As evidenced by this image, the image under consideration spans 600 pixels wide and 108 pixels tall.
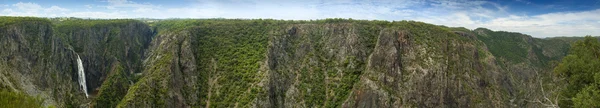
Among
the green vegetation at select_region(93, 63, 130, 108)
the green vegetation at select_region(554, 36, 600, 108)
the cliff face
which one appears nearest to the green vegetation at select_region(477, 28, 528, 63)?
the cliff face

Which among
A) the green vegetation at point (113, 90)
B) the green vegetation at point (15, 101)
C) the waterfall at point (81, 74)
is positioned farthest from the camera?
the waterfall at point (81, 74)

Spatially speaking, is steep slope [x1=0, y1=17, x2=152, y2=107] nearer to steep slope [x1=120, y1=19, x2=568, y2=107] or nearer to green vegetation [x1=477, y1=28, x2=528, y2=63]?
steep slope [x1=120, y1=19, x2=568, y2=107]

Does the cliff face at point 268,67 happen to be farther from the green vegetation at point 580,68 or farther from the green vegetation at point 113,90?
the green vegetation at point 580,68

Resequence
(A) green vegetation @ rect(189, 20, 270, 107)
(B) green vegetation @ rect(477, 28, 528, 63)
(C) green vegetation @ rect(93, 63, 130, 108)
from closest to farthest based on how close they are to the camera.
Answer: (C) green vegetation @ rect(93, 63, 130, 108) < (A) green vegetation @ rect(189, 20, 270, 107) < (B) green vegetation @ rect(477, 28, 528, 63)

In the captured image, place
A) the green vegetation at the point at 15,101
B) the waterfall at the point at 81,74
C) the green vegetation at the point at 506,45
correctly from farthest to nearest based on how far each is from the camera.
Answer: the green vegetation at the point at 506,45
the waterfall at the point at 81,74
the green vegetation at the point at 15,101

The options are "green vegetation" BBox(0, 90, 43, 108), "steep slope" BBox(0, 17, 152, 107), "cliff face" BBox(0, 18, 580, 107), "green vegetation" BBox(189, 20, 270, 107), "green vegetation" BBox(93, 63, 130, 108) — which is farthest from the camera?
"green vegetation" BBox(189, 20, 270, 107)

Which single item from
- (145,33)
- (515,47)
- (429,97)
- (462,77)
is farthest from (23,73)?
(515,47)

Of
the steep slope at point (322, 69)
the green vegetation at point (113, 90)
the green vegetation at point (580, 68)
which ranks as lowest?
the green vegetation at point (113, 90)

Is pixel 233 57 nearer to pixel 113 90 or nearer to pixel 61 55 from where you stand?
pixel 113 90

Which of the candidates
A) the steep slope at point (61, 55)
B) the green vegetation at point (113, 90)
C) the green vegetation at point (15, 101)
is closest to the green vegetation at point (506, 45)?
the green vegetation at point (113, 90)

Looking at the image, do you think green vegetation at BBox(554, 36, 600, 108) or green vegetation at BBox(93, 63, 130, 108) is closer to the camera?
green vegetation at BBox(554, 36, 600, 108)
